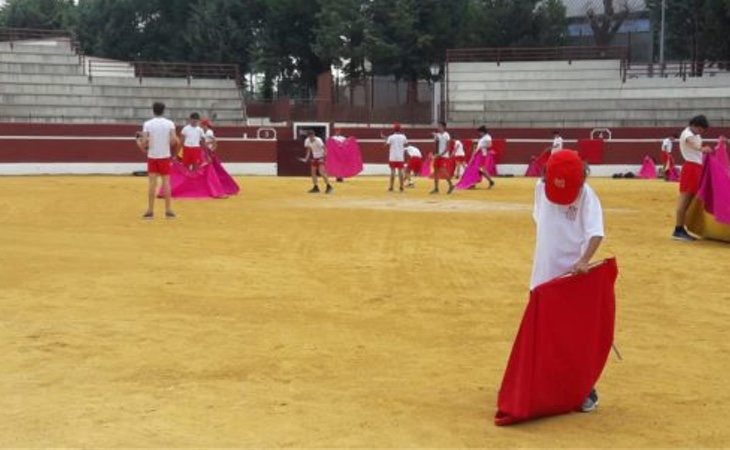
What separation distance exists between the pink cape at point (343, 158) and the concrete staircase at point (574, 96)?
425 inches

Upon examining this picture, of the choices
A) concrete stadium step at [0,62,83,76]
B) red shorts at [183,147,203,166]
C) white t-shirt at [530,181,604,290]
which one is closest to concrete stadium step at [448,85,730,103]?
concrete stadium step at [0,62,83,76]

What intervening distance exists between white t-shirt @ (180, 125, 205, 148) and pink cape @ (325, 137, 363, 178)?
8.56 meters

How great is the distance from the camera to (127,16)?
55.5 m

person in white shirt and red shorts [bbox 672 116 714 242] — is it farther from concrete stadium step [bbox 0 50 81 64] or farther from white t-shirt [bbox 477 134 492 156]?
concrete stadium step [bbox 0 50 81 64]

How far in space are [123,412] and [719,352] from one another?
137 inches

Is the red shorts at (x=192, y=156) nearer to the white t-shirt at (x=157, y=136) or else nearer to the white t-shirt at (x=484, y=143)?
the white t-shirt at (x=157, y=136)

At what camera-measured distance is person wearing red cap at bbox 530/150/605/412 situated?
394 centimetres

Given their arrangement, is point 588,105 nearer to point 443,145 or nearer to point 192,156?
point 443,145

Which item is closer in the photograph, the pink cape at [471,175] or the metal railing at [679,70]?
the pink cape at [471,175]

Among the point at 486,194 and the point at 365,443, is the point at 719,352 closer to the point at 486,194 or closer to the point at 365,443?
the point at 365,443

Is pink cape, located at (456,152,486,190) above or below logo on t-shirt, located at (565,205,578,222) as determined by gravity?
below

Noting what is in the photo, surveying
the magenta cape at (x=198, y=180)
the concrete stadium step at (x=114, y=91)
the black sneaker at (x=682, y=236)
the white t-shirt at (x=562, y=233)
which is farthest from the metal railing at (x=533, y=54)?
the white t-shirt at (x=562, y=233)

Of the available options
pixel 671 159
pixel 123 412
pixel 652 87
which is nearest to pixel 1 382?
pixel 123 412

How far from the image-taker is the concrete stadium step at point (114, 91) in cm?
3056
